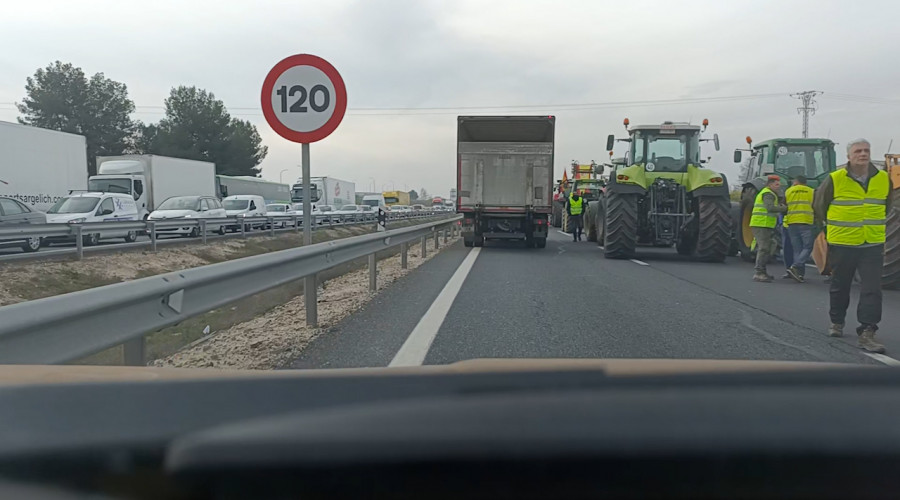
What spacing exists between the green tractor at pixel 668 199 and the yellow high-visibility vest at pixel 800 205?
105 inches

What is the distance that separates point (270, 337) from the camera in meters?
6.12

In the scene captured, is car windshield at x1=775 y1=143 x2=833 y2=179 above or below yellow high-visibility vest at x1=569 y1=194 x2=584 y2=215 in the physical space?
above

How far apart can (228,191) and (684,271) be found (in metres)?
36.9

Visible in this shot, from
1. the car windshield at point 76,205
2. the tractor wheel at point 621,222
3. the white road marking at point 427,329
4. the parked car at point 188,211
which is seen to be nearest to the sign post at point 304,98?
the white road marking at point 427,329

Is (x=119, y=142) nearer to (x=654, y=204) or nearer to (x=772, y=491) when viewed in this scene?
(x=654, y=204)

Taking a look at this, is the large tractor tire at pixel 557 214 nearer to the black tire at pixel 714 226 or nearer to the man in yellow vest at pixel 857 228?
the black tire at pixel 714 226

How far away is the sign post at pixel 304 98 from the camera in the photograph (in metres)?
6.29

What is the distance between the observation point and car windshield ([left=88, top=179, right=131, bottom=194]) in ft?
82.8

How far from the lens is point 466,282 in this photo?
10.0 meters

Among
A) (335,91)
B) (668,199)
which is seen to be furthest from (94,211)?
(668,199)

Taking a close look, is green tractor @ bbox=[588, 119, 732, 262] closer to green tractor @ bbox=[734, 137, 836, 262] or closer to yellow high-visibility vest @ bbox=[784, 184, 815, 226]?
green tractor @ bbox=[734, 137, 836, 262]

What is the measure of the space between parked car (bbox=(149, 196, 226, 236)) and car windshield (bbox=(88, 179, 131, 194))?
3.51 meters

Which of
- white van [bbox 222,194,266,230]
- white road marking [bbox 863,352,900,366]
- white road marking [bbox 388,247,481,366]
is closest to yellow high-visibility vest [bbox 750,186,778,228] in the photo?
white road marking [bbox 388,247,481,366]

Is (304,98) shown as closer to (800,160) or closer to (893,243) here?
(893,243)
